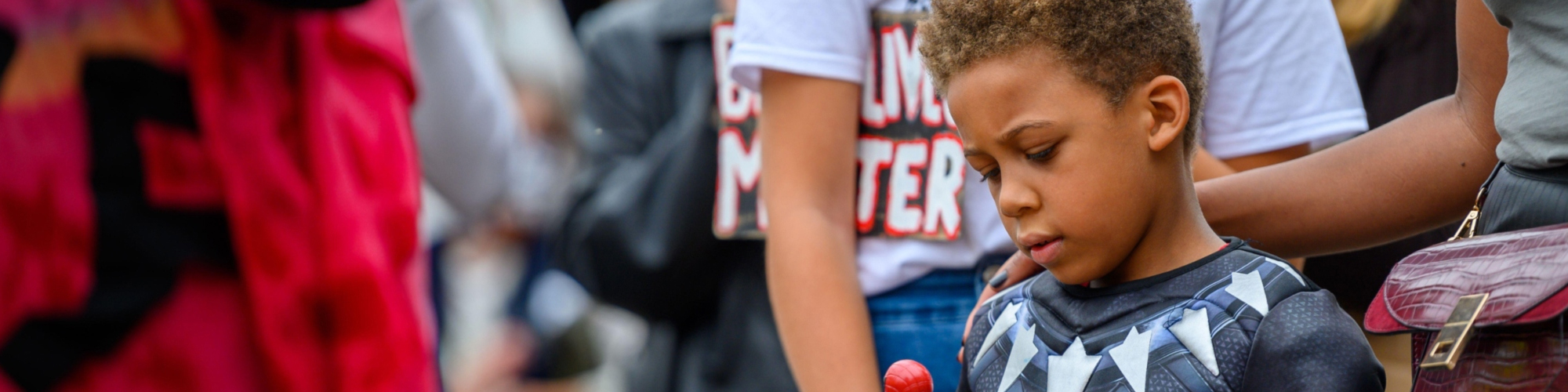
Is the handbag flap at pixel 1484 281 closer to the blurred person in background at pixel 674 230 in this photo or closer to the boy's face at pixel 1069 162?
the boy's face at pixel 1069 162

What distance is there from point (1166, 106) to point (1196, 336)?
0.82ft

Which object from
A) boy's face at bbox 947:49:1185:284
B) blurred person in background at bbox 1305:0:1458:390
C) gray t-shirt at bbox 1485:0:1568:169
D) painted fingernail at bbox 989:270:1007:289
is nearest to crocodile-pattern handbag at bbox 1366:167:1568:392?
gray t-shirt at bbox 1485:0:1568:169

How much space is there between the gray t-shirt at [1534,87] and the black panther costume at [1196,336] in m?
0.24

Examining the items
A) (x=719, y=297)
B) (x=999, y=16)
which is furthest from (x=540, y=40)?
(x=999, y=16)

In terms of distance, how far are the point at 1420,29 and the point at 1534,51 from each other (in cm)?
113

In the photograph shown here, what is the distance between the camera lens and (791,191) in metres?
1.77

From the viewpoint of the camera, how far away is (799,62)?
5.68 feet

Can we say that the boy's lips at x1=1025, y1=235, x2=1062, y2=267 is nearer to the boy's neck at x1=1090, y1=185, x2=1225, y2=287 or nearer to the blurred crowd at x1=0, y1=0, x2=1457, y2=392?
the boy's neck at x1=1090, y1=185, x2=1225, y2=287

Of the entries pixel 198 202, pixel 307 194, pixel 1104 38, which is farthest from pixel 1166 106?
pixel 198 202

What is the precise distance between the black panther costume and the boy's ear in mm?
131

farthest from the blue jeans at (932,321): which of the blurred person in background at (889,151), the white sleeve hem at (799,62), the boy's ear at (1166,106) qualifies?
the boy's ear at (1166,106)

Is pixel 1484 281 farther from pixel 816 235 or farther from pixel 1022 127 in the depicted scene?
pixel 816 235

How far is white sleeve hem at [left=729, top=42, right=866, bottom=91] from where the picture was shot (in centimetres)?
173

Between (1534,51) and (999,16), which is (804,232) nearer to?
(999,16)
